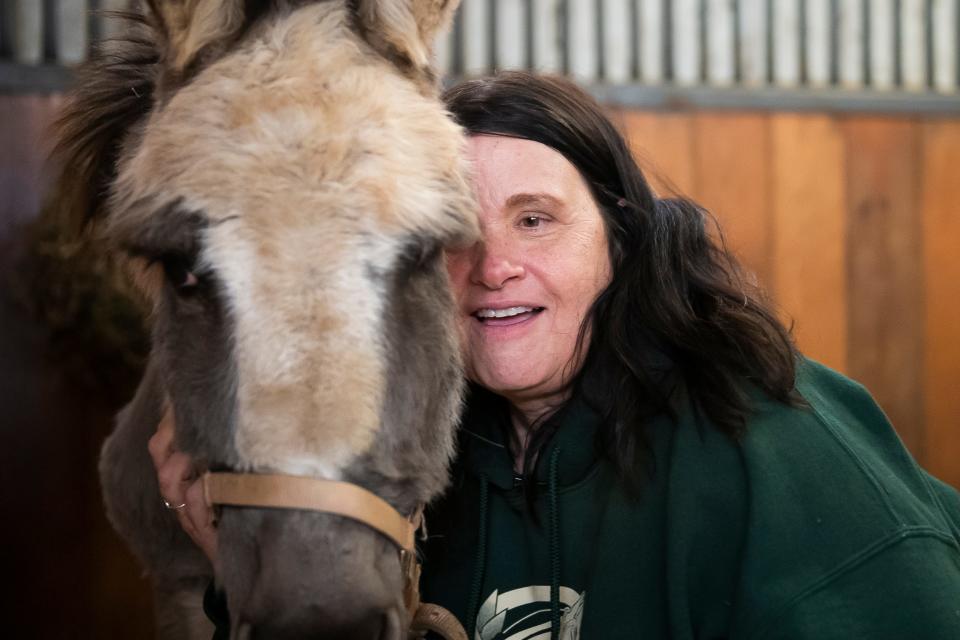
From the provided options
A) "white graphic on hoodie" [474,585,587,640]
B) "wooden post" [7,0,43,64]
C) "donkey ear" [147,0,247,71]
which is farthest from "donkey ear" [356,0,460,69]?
"wooden post" [7,0,43,64]

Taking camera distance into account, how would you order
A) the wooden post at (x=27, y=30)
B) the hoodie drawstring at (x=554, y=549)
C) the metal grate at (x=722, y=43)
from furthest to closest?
the metal grate at (x=722, y=43), the wooden post at (x=27, y=30), the hoodie drawstring at (x=554, y=549)

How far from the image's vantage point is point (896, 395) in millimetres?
3498

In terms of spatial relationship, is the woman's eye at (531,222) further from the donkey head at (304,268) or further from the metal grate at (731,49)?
the metal grate at (731,49)

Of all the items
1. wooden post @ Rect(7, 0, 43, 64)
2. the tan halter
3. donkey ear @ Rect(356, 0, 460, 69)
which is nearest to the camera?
the tan halter

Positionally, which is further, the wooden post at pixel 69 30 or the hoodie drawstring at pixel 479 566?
the wooden post at pixel 69 30

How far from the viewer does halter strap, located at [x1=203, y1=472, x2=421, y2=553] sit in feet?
3.30

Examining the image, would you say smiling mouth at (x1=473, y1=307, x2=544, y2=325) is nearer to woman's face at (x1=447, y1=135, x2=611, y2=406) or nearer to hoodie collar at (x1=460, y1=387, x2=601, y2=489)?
woman's face at (x1=447, y1=135, x2=611, y2=406)

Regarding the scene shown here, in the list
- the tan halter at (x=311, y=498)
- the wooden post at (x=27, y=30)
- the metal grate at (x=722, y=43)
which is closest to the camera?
the tan halter at (x=311, y=498)

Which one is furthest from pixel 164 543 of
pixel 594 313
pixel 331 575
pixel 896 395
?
pixel 896 395

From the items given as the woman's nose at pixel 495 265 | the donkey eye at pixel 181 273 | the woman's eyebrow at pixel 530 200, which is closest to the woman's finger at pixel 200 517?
the donkey eye at pixel 181 273

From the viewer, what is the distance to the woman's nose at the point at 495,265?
145cm

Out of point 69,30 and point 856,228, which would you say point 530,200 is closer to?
point 69,30

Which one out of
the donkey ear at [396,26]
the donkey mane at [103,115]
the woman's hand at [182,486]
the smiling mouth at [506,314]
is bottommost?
the woman's hand at [182,486]

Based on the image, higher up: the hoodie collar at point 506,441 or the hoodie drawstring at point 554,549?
the hoodie collar at point 506,441
